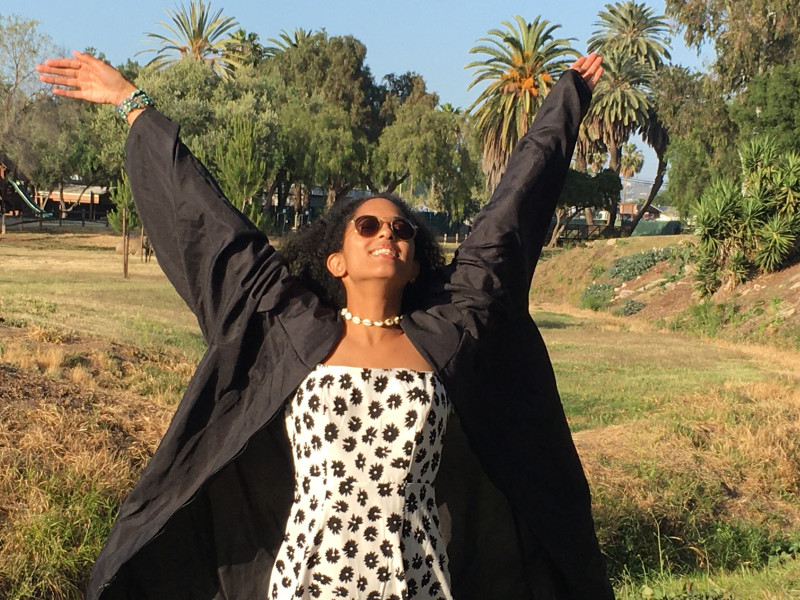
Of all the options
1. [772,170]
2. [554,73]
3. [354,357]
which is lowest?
[354,357]

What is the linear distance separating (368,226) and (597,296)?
29.4m

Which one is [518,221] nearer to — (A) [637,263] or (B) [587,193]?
(A) [637,263]

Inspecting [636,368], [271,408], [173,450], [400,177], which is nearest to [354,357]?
[271,408]

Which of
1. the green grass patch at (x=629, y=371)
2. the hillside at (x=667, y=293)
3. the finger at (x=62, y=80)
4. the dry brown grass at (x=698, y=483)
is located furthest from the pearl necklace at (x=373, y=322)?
the hillside at (x=667, y=293)

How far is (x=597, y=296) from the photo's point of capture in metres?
31.8

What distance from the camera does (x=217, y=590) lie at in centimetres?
325

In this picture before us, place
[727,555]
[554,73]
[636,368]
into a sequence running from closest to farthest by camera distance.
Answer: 1. [727,555]
2. [636,368]
3. [554,73]

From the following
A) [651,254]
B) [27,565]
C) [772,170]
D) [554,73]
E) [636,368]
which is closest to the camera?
[27,565]

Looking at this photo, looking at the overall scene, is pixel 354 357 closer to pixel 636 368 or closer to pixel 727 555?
pixel 727 555

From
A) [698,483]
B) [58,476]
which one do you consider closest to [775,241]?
[698,483]

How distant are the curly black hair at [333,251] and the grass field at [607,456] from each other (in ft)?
6.80

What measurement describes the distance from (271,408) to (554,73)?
45244mm

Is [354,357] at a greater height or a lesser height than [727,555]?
greater

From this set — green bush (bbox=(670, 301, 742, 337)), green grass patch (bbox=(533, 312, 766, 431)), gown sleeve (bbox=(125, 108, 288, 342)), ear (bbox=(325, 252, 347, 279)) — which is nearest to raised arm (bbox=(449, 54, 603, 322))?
ear (bbox=(325, 252, 347, 279))
